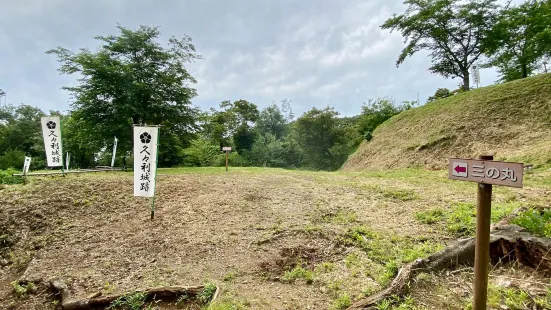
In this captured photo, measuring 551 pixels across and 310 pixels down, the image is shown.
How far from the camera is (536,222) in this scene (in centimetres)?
308

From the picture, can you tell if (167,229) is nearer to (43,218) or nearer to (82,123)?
(43,218)

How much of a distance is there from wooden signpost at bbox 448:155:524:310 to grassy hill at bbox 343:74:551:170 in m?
7.63

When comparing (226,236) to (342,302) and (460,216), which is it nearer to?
(342,302)

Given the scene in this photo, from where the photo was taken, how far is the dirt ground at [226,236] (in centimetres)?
305

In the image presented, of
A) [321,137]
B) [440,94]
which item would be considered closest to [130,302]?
[321,137]

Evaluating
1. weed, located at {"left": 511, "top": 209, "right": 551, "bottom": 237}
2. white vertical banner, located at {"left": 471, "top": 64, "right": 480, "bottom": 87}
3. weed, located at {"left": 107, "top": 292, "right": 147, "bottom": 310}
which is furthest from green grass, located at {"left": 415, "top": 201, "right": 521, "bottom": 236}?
white vertical banner, located at {"left": 471, "top": 64, "right": 480, "bottom": 87}

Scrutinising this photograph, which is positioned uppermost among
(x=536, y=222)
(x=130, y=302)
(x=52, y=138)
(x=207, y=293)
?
(x=52, y=138)

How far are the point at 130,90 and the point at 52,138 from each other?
377 cm

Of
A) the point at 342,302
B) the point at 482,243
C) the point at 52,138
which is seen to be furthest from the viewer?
the point at 52,138

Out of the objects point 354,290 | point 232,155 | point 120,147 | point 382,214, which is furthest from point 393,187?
point 232,155

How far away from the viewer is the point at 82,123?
11875mm

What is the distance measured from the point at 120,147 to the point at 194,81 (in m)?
4.41

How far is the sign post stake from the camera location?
182 cm

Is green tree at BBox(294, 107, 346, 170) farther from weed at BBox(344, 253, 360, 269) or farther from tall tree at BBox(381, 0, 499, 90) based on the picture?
weed at BBox(344, 253, 360, 269)
